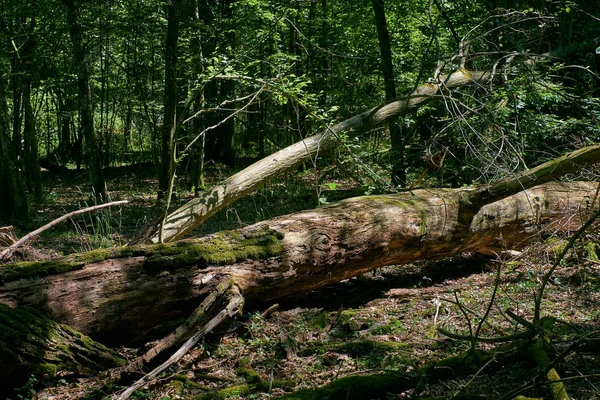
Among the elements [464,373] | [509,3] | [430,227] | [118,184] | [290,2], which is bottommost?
[464,373]

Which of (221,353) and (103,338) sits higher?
(103,338)

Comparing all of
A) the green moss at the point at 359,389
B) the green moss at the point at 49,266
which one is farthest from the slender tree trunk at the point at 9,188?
the green moss at the point at 359,389

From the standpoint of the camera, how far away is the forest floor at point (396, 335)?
3.17 meters

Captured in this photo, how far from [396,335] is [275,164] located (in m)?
2.88

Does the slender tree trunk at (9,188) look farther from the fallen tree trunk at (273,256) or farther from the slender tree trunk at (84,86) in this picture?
the fallen tree trunk at (273,256)

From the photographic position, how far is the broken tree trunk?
19.4 ft

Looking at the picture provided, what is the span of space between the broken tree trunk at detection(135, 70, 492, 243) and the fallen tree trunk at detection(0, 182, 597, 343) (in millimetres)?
1189

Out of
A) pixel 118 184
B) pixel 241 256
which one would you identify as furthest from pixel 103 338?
pixel 118 184

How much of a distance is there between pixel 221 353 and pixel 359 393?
169cm

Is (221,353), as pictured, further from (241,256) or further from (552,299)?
(552,299)

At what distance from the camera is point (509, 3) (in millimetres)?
9711

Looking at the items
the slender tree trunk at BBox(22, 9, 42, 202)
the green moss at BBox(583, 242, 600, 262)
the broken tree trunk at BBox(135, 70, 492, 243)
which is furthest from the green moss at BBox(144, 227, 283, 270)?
the slender tree trunk at BBox(22, 9, 42, 202)

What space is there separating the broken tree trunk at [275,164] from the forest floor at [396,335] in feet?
4.26

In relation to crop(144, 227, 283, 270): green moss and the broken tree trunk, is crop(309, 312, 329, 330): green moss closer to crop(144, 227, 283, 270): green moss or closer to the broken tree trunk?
crop(144, 227, 283, 270): green moss
